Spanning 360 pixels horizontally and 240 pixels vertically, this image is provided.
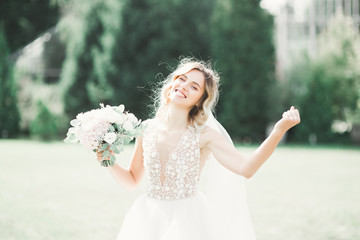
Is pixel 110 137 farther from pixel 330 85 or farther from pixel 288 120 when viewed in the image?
pixel 330 85

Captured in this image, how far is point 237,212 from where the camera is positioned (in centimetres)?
310

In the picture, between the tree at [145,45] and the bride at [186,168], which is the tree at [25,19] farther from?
the bride at [186,168]

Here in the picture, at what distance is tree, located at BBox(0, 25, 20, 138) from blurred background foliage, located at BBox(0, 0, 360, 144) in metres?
0.05

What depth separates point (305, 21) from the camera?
31016 mm

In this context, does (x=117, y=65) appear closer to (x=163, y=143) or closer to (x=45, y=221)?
(x=45, y=221)

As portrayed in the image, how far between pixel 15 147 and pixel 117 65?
7048mm

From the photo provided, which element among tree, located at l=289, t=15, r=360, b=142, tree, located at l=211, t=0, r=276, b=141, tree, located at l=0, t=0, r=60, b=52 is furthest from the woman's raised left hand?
tree, located at l=0, t=0, r=60, b=52

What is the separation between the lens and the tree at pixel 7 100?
22828 mm

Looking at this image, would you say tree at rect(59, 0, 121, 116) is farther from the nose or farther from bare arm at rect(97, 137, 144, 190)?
the nose

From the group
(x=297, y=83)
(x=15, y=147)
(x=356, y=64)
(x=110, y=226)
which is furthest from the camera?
(x=297, y=83)

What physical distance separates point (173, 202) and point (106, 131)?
0.61 m

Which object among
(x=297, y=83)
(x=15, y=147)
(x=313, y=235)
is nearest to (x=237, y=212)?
(x=313, y=235)

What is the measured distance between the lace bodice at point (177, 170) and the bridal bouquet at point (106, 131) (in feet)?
0.60

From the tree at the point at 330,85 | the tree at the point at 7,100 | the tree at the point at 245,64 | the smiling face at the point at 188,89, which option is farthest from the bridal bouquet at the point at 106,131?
the tree at the point at 7,100
